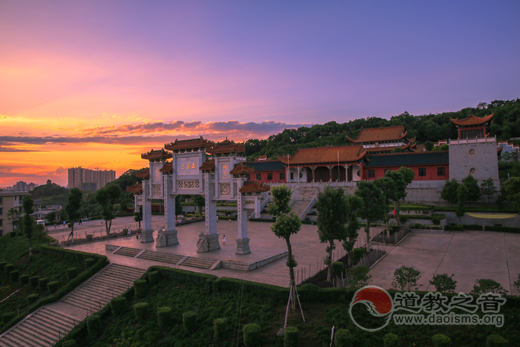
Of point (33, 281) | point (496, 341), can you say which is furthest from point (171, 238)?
point (496, 341)

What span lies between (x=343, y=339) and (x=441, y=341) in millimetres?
3006

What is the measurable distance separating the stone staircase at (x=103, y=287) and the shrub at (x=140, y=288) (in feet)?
5.76

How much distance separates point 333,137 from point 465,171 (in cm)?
5201

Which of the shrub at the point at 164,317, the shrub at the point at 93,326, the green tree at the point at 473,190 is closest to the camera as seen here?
the shrub at the point at 164,317

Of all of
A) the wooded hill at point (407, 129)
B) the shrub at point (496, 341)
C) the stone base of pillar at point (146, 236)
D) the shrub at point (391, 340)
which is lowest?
the stone base of pillar at point (146, 236)

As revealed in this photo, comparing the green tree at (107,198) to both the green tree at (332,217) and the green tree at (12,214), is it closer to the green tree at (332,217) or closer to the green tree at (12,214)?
the green tree at (12,214)

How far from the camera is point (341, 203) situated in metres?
16.1

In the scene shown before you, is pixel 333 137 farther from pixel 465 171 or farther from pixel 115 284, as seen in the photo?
pixel 115 284

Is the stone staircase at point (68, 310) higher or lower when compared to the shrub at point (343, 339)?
lower

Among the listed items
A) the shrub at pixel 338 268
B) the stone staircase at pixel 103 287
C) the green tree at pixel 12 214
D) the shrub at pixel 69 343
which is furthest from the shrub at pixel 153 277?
the green tree at pixel 12 214

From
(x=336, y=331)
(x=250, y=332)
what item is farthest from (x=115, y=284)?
(x=336, y=331)

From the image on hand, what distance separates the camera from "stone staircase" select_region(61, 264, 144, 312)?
16.9 meters

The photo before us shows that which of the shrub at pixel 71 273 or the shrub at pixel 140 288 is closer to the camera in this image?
the shrub at pixel 140 288

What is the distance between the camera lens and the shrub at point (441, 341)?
9.47m
